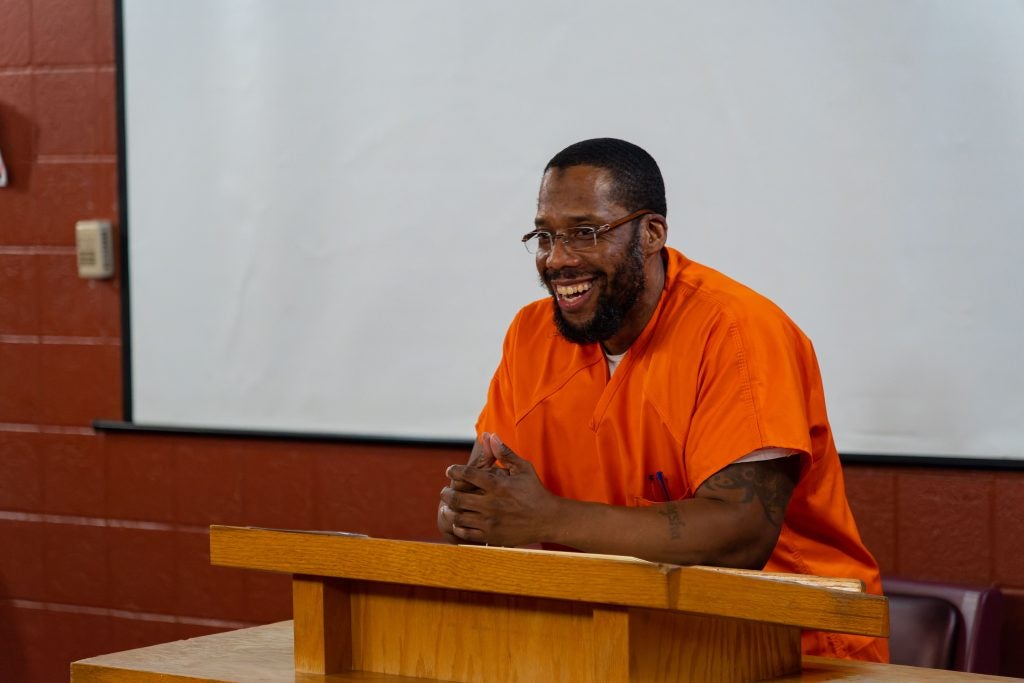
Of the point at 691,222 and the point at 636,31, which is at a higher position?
the point at 636,31

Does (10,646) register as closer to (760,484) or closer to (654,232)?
(654,232)

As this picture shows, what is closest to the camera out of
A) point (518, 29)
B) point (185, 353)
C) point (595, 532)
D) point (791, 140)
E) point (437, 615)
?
point (437, 615)

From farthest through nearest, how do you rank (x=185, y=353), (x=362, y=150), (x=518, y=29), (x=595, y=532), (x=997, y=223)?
1. (x=185, y=353)
2. (x=362, y=150)
3. (x=518, y=29)
4. (x=997, y=223)
5. (x=595, y=532)

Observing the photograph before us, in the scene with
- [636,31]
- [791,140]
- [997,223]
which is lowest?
[997,223]

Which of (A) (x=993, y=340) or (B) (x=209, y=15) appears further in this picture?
(B) (x=209, y=15)

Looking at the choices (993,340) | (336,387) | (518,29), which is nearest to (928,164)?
(993,340)

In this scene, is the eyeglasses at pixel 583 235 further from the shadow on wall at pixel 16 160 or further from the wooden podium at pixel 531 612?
the shadow on wall at pixel 16 160

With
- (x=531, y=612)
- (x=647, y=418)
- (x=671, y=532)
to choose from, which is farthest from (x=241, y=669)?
(x=647, y=418)

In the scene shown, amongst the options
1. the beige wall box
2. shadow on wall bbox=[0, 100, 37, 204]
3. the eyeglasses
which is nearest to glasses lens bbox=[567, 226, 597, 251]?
the eyeglasses

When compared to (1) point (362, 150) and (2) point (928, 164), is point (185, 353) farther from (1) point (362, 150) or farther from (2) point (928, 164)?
(2) point (928, 164)

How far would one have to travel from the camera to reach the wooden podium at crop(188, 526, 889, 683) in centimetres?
135

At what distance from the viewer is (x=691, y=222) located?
300 centimetres

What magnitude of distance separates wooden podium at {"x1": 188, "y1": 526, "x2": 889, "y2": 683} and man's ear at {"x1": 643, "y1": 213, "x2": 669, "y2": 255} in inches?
31.6

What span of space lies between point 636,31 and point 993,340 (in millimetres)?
1056
